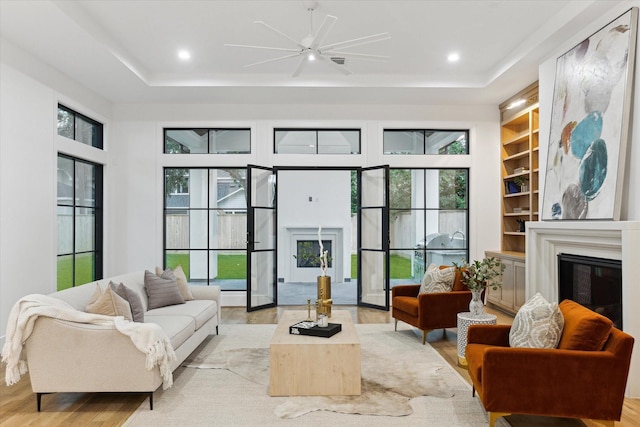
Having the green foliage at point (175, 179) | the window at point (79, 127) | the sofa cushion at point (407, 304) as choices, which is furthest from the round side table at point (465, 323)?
the window at point (79, 127)

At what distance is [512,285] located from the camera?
5.86 metres

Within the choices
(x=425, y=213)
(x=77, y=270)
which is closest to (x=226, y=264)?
(x=77, y=270)

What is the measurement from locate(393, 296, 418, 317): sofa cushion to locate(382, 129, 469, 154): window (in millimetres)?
2744

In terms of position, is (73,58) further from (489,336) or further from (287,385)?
(489,336)

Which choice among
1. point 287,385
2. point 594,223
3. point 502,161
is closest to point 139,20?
point 287,385

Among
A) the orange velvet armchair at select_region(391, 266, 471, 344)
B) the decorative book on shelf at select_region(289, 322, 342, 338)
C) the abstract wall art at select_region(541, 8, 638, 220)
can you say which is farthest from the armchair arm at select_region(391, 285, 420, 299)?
the decorative book on shelf at select_region(289, 322, 342, 338)

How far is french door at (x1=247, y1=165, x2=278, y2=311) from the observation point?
6.47 metres

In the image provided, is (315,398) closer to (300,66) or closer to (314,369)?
(314,369)

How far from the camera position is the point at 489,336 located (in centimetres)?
Result: 321

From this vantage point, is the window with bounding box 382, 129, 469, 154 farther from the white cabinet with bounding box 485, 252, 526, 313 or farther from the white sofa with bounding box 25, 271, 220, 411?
the white sofa with bounding box 25, 271, 220, 411

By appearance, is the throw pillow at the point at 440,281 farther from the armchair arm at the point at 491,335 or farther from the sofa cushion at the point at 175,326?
the sofa cushion at the point at 175,326

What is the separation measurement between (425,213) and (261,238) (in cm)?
257

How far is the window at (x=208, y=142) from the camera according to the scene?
22.9ft

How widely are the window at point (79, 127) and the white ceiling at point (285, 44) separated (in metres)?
0.44
